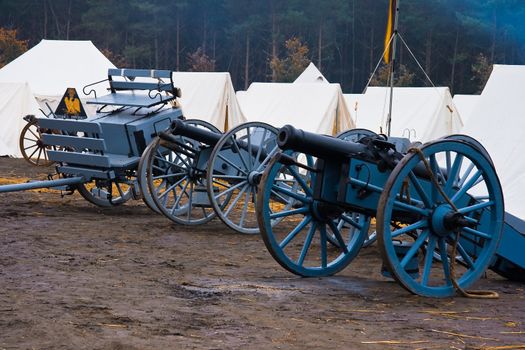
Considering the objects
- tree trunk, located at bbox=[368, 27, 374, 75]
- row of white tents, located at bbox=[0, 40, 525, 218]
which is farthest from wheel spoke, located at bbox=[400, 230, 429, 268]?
tree trunk, located at bbox=[368, 27, 374, 75]

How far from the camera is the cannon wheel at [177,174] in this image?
10445mm

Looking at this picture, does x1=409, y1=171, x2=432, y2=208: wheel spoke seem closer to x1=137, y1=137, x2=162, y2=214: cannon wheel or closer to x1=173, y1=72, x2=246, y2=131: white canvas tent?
x1=137, y1=137, x2=162, y2=214: cannon wheel

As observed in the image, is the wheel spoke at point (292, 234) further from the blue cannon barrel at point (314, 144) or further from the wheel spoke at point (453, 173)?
the wheel spoke at point (453, 173)

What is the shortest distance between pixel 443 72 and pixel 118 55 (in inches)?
722

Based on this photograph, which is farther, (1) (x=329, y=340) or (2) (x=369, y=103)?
(2) (x=369, y=103)

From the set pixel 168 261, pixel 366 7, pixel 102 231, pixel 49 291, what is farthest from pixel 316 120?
pixel 366 7

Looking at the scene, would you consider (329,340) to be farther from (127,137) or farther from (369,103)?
(369,103)

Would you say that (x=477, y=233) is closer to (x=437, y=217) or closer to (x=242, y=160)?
(x=437, y=217)

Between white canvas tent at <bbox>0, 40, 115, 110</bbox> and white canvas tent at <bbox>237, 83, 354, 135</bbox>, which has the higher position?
white canvas tent at <bbox>0, 40, 115, 110</bbox>

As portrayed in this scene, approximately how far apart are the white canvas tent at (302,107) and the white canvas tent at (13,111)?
519 cm

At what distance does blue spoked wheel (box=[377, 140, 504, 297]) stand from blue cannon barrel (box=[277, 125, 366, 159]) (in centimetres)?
46

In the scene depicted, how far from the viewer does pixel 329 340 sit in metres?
5.02

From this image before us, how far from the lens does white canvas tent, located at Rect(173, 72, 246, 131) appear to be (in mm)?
22406

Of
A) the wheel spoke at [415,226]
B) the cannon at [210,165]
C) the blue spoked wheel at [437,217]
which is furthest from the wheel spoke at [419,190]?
the cannon at [210,165]
